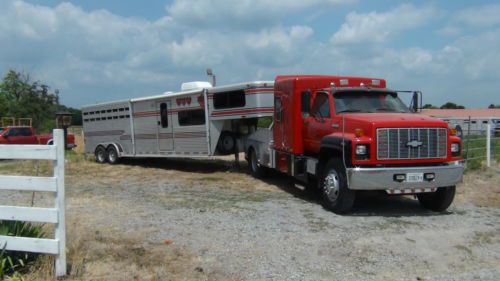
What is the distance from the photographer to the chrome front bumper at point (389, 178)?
26.8ft

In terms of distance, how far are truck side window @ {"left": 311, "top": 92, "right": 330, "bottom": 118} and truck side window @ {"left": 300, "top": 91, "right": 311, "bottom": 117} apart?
111 millimetres

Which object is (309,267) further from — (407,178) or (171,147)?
(171,147)

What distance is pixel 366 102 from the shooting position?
970cm

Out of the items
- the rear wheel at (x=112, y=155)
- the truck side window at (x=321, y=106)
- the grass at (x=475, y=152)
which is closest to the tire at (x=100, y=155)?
the rear wheel at (x=112, y=155)

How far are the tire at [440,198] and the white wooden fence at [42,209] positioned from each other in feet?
21.0

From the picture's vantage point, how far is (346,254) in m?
6.25

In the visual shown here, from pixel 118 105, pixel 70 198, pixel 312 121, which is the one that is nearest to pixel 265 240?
pixel 312 121

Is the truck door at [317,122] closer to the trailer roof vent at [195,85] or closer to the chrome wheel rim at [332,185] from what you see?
the chrome wheel rim at [332,185]

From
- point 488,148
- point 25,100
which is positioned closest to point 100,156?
point 488,148

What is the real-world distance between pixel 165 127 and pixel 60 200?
39.1 feet

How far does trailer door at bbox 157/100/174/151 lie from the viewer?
55.2ft

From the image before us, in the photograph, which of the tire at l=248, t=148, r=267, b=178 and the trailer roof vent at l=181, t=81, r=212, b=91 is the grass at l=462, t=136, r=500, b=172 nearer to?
the tire at l=248, t=148, r=267, b=178

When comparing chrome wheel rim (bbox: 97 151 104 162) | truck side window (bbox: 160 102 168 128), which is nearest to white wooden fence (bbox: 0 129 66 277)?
truck side window (bbox: 160 102 168 128)

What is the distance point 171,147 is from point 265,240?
1049cm
